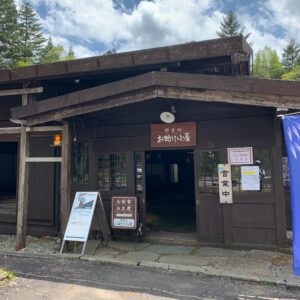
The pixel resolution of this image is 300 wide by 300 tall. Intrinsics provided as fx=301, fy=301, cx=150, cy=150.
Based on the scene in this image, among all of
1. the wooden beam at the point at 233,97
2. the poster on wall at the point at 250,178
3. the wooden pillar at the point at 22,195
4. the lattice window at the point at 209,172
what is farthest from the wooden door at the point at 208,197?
the wooden pillar at the point at 22,195

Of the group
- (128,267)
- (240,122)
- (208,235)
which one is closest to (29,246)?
(128,267)

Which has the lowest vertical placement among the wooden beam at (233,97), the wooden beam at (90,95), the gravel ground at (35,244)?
the gravel ground at (35,244)

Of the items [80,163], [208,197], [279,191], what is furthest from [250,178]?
[80,163]

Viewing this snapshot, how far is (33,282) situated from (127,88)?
3538 mm

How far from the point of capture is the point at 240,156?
619cm

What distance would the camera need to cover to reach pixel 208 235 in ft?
21.0

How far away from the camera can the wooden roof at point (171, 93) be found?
4.63m

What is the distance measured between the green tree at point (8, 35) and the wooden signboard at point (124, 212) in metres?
32.9

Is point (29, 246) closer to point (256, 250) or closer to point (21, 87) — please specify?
point (21, 87)

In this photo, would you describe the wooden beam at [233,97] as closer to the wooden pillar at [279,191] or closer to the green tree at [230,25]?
the wooden pillar at [279,191]

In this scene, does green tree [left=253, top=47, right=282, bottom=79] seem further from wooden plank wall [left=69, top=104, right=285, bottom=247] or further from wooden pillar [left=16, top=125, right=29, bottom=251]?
wooden pillar [left=16, top=125, right=29, bottom=251]

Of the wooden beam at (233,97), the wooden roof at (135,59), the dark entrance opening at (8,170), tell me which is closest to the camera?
the wooden beam at (233,97)

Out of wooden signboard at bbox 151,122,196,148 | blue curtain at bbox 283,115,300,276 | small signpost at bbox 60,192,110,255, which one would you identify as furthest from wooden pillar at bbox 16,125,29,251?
blue curtain at bbox 283,115,300,276

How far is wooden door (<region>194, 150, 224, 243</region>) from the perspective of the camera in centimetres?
633
